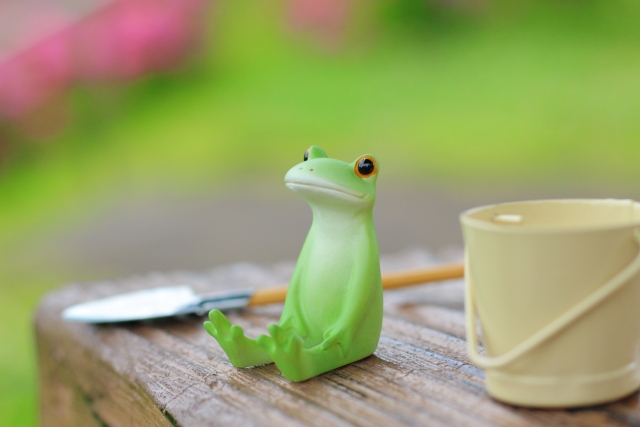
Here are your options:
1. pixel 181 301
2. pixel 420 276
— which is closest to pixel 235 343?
pixel 181 301

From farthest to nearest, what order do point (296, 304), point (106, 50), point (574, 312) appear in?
1. point (106, 50)
2. point (296, 304)
3. point (574, 312)

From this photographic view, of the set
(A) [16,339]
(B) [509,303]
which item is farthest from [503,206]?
(A) [16,339]

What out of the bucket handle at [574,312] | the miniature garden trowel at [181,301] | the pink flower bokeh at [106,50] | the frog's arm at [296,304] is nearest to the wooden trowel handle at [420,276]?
the miniature garden trowel at [181,301]

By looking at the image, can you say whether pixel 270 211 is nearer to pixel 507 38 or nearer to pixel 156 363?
pixel 507 38

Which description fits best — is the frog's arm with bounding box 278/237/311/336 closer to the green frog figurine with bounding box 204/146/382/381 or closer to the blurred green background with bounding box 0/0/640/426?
the green frog figurine with bounding box 204/146/382/381

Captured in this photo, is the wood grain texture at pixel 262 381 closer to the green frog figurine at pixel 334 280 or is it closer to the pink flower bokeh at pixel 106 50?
the green frog figurine at pixel 334 280

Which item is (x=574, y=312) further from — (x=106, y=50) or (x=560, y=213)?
(x=106, y=50)

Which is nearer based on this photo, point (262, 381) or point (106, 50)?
point (262, 381)
